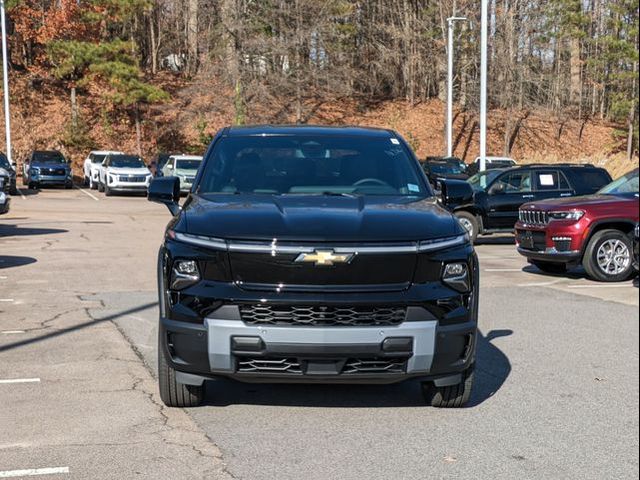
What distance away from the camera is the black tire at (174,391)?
5.75 metres

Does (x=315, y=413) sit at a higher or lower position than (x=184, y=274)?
lower

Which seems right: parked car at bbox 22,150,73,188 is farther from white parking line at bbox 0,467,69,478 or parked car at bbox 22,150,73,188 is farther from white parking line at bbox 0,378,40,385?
white parking line at bbox 0,467,69,478

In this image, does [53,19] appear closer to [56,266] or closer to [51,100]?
[51,100]

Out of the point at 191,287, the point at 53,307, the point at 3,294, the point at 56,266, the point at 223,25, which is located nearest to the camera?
the point at 191,287

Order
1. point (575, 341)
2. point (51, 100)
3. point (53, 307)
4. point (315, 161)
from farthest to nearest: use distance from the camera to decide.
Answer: point (51, 100) → point (53, 307) → point (575, 341) → point (315, 161)

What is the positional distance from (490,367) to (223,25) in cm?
3800

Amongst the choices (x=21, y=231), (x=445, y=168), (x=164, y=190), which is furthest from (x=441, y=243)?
(x=445, y=168)

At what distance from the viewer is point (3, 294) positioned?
1139 cm

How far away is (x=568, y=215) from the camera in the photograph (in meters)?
13.2

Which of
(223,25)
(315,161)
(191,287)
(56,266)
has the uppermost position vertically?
(223,25)

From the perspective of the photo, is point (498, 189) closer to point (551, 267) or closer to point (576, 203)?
point (551, 267)

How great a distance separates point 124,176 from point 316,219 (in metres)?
31.5

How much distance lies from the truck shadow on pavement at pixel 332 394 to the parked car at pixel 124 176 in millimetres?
29519

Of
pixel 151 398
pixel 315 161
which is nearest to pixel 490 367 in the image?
pixel 315 161
